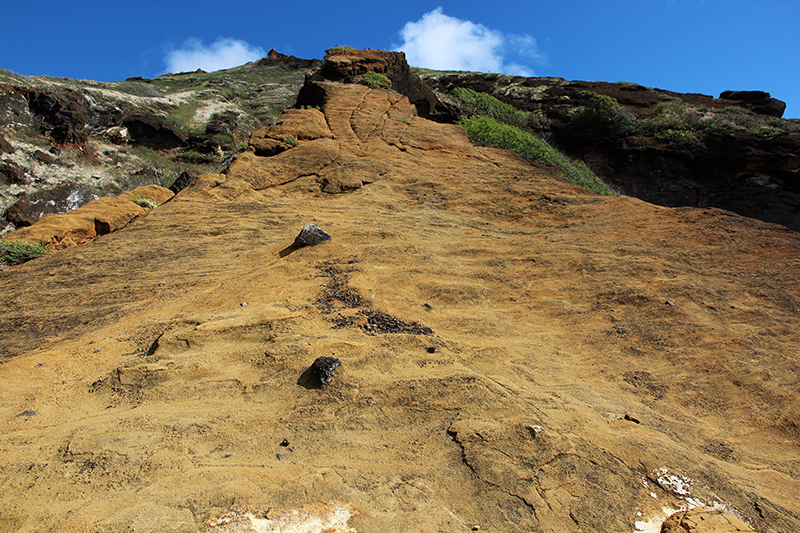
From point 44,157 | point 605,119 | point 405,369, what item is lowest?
point 405,369

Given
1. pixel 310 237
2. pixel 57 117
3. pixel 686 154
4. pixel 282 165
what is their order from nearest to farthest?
1. pixel 310 237
2. pixel 282 165
3. pixel 686 154
4. pixel 57 117

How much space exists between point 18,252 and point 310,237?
3493 millimetres

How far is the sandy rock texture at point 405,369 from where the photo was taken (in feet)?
6.64

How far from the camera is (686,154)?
15.0 metres

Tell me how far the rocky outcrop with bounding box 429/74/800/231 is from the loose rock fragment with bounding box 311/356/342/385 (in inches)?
572

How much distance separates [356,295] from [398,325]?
586 millimetres

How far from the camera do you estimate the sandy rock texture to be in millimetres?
2025

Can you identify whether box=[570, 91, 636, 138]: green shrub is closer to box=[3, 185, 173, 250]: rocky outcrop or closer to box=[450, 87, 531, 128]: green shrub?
box=[450, 87, 531, 128]: green shrub

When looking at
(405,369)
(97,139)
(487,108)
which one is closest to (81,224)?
(405,369)

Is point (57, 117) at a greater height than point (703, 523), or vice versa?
point (57, 117)

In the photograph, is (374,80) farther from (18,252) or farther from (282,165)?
(18,252)

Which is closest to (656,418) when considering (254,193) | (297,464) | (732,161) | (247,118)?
(297,464)

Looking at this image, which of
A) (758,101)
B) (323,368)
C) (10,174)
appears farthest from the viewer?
(758,101)

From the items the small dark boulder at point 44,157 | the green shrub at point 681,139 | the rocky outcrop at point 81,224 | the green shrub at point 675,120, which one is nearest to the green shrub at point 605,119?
the green shrub at point 675,120
